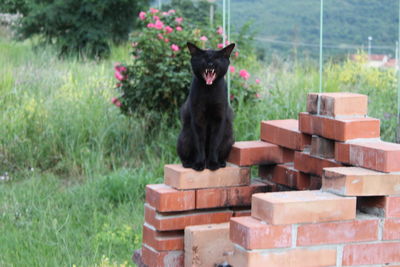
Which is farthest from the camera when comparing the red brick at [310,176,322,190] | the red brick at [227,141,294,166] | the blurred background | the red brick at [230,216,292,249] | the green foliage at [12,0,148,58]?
the green foliage at [12,0,148,58]

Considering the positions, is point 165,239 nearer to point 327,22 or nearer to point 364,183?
point 364,183

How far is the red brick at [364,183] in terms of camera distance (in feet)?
7.82

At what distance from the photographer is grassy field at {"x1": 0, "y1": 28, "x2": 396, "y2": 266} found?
403 cm

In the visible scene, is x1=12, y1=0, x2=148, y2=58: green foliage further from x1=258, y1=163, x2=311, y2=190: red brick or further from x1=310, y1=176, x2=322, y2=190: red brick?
x1=310, y1=176, x2=322, y2=190: red brick

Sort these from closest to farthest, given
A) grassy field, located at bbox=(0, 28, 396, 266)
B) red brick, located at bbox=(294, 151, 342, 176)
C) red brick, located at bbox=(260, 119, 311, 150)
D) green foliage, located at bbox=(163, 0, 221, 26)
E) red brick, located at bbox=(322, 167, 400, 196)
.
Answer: red brick, located at bbox=(322, 167, 400, 196), red brick, located at bbox=(294, 151, 342, 176), red brick, located at bbox=(260, 119, 311, 150), grassy field, located at bbox=(0, 28, 396, 266), green foliage, located at bbox=(163, 0, 221, 26)

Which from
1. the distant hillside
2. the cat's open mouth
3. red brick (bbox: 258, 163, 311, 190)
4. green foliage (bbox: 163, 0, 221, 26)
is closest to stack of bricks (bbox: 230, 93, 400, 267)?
red brick (bbox: 258, 163, 311, 190)

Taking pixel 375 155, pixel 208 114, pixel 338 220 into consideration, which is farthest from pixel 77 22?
pixel 338 220

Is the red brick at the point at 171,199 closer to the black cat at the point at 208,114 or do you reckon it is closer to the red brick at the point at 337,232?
the black cat at the point at 208,114

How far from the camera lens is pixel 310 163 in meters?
2.92

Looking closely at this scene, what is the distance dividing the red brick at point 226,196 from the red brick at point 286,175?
4.0 inches

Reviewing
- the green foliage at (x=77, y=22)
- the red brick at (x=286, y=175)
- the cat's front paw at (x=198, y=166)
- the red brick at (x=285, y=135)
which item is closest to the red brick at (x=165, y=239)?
the cat's front paw at (x=198, y=166)

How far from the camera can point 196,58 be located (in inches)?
123

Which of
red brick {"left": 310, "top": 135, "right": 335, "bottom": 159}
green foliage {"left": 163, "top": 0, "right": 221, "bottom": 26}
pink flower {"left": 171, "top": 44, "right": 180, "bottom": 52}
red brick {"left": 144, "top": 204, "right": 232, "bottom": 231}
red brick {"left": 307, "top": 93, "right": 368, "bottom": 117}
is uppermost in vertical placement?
green foliage {"left": 163, "top": 0, "right": 221, "bottom": 26}

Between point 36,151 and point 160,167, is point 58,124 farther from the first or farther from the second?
point 160,167
